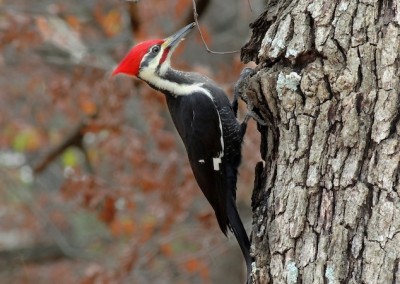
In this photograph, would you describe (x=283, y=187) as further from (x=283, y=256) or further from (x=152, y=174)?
(x=152, y=174)

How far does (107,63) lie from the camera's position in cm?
586

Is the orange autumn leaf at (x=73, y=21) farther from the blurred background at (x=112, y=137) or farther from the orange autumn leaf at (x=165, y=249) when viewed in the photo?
the orange autumn leaf at (x=165, y=249)

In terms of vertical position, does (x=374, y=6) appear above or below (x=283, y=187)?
above

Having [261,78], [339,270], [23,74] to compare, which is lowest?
[339,270]

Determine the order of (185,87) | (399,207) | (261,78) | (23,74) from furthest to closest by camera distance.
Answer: (23,74) → (185,87) → (261,78) → (399,207)

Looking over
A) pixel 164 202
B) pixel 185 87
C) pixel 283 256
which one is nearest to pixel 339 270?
pixel 283 256

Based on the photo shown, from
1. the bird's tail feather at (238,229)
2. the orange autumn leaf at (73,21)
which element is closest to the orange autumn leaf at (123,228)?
the orange autumn leaf at (73,21)

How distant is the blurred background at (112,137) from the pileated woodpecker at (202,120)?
1233 millimetres

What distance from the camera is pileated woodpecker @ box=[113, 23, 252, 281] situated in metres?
3.40

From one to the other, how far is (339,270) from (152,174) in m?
3.76

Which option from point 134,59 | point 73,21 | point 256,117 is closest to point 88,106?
point 73,21

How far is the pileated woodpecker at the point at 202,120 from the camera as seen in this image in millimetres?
3402

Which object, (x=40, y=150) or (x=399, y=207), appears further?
(x=40, y=150)

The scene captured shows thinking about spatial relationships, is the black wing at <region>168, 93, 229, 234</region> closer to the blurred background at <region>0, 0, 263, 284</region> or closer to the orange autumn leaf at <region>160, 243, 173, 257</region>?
the blurred background at <region>0, 0, 263, 284</region>
